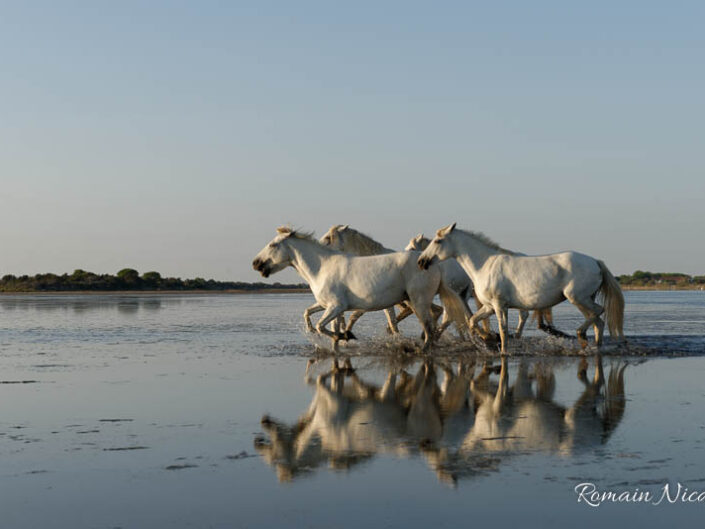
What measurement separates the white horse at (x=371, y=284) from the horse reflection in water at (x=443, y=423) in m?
3.05

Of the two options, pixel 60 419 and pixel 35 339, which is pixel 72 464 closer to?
pixel 60 419

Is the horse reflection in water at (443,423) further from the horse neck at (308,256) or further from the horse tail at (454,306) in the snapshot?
the horse neck at (308,256)

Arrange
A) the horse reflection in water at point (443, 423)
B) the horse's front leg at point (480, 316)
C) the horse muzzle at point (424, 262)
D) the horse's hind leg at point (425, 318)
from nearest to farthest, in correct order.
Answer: the horse reflection in water at point (443, 423)
the horse muzzle at point (424, 262)
the horse's hind leg at point (425, 318)
the horse's front leg at point (480, 316)

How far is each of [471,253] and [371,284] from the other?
6.50 ft

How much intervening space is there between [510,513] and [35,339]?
14466mm

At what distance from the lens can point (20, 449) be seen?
567 centimetres

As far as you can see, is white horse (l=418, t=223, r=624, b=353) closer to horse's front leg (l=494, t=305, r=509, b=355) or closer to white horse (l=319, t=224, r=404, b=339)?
horse's front leg (l=494, t=305, r=509, b=355)

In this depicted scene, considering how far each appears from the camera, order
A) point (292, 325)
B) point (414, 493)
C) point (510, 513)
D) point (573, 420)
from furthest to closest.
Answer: point (292, 325) < point (573, 420) < point (414, 493) < point (510, 513)

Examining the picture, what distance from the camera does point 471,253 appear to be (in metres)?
13.5

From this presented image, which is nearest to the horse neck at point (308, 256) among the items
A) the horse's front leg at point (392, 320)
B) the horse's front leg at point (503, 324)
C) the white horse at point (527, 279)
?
the white horse at point (527, 279)

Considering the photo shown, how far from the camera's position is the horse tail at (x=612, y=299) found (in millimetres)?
13383

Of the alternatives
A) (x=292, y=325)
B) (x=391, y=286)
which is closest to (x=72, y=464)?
(x=391, y=286)

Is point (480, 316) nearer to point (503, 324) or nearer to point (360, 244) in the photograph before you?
point (503, 324)

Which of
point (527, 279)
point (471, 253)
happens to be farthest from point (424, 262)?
point (527, 279)
